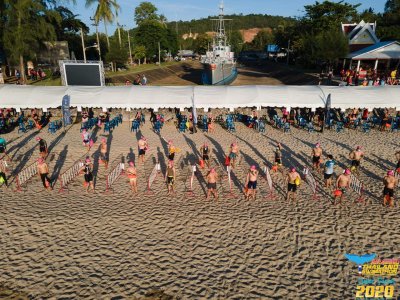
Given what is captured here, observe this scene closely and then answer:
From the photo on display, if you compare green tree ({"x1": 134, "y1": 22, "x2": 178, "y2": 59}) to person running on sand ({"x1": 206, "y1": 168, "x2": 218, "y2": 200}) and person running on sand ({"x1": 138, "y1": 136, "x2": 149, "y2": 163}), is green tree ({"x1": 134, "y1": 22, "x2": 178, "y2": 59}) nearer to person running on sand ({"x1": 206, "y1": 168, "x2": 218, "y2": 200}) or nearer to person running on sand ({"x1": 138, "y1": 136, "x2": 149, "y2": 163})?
person running on sand ({"x1": 138, "y1": 136, "x2": 149, "y2": 163})

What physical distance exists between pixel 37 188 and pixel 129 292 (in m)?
8.00

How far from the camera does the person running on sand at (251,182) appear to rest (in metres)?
11.4

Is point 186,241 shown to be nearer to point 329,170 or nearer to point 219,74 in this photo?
point 329,170

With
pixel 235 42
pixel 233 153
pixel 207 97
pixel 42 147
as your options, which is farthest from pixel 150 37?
pixel 235 42

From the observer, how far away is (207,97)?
72.7ft

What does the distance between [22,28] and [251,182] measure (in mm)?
32892

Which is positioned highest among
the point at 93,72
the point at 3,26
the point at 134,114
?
the point at 3,26

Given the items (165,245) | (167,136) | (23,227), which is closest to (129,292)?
(165,245)

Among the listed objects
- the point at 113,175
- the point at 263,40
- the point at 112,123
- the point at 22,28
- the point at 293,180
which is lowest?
the point at 113,175

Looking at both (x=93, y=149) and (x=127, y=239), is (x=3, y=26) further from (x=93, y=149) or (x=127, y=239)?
(x=127, y=239)

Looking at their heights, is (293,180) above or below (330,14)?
below

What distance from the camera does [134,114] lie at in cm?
2539

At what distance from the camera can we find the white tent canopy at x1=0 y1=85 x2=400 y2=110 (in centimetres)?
2173

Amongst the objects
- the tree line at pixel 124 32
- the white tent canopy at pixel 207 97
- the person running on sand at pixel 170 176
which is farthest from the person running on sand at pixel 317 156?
the tree line at pixel 124 32
